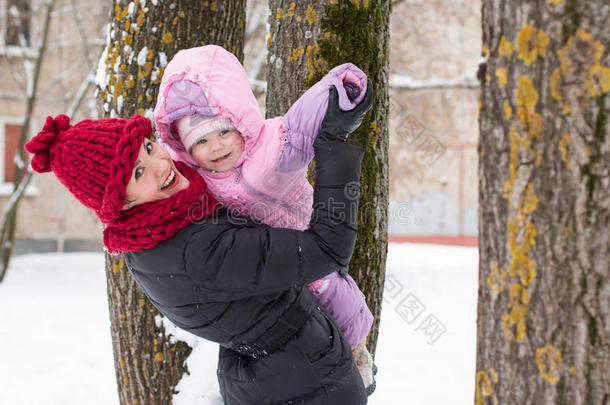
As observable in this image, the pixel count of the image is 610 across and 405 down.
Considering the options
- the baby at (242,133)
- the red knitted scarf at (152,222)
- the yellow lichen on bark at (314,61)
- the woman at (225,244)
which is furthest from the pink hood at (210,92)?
the yellow lichen on bark at (314,61)

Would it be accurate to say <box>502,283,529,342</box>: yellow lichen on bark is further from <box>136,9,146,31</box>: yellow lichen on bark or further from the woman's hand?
<box>136,9,146,31</box>: yellow lichen on bark

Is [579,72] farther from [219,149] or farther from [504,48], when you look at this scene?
[219,149]

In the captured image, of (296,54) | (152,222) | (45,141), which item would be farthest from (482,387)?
(296,54)

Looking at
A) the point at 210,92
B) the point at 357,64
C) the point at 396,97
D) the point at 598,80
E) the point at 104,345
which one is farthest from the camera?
the point at 396,97

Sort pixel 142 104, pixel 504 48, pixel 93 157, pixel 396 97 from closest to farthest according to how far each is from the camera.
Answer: pixel 504 48 < pixel 93 157 < pixel 142 104 < pixel 396 97

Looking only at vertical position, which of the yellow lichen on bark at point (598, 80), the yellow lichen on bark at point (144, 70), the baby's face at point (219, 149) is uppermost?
the yellow lichen on bark at point (144, 70)

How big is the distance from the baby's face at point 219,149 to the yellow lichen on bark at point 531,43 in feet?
3.04

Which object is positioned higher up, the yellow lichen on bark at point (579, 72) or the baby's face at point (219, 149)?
the yellow lichen on bark at point (579, 72)

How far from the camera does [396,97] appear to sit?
34.1 ft

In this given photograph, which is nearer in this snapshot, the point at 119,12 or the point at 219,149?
the point at 219,149

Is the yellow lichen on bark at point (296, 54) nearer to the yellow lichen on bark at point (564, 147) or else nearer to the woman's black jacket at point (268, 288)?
the woman's black jacket at point (268, 288)

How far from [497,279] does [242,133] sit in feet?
3.01

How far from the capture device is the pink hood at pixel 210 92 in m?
1.80

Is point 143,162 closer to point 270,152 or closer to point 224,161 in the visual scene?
point 224,161
